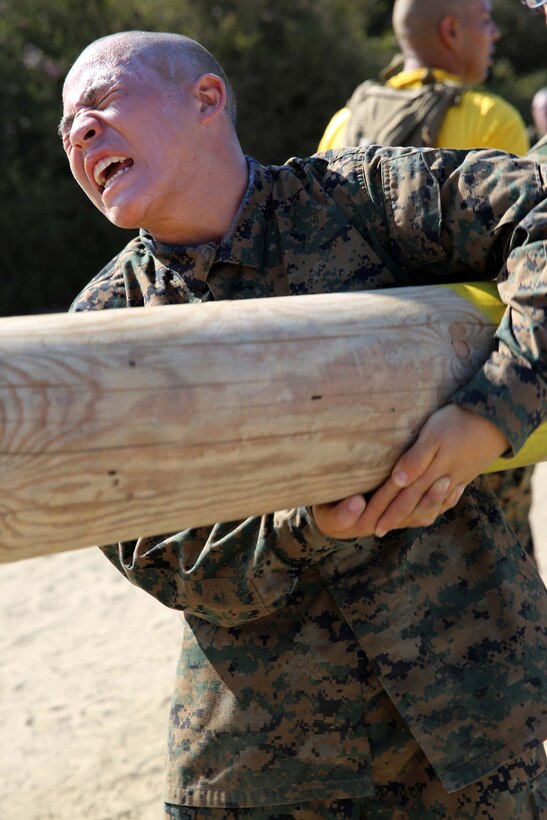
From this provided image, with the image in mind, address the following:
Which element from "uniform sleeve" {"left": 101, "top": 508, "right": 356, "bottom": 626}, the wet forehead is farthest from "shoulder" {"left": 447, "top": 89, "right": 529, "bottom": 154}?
"uniform sleeve" {"left": 101, "top": 508, "right": 356, "bottom": 626}

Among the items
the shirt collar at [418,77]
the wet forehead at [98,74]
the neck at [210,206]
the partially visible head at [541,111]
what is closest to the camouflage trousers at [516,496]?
the shirt collar at [418,77]

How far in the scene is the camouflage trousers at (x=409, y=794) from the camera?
1904mm

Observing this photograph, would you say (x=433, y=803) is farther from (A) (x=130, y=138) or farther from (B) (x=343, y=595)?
(A) (x=130, y=138)

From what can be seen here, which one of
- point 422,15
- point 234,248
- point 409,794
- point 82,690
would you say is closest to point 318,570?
point 409,794

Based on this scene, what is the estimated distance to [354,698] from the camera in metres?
1.94

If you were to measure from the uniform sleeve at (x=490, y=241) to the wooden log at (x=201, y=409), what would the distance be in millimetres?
84

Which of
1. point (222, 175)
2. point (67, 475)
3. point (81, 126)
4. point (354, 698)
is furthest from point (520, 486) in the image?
point (67, 475)

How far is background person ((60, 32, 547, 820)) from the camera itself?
6.05 feet

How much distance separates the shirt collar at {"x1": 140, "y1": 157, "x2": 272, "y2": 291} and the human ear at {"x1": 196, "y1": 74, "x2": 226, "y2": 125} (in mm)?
132

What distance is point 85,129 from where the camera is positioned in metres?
1.84

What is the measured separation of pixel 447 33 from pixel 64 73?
908 centimetres

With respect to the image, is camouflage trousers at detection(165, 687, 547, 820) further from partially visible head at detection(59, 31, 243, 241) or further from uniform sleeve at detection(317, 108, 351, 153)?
uniform sleeve at detection(317, 108, 351, 153)

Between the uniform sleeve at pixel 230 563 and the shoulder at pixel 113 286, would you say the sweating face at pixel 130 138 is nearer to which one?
the shoulder at pixel 113 286

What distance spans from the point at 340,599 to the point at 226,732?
340 mm
